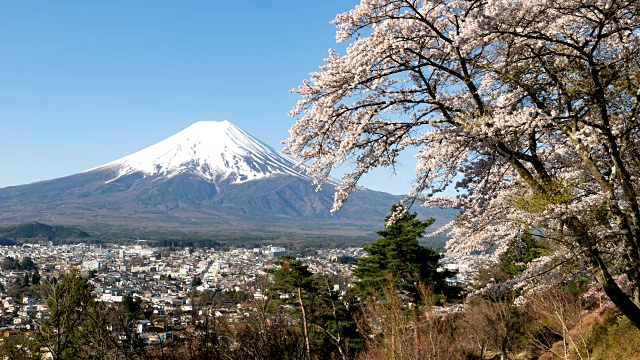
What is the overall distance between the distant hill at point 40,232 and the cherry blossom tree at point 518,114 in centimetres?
19424

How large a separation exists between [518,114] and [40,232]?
208529 millimetres

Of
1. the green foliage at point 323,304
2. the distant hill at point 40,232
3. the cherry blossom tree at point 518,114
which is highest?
the cherry blossom tree at point 518,114

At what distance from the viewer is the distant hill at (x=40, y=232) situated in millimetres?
183050

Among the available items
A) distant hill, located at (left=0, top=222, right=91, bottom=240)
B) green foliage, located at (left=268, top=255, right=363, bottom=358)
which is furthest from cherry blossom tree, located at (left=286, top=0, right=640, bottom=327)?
distant hill, located at (left=0, top=222, right=91, bottom=240)

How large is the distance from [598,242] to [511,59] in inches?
101

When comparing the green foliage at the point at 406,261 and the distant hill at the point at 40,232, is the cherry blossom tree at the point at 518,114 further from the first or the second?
the distant hill at the point at 40,232

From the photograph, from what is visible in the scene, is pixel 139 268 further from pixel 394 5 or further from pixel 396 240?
pixel 394 5

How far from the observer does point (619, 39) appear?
6551mm

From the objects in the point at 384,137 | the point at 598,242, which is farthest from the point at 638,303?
the point at 384,137

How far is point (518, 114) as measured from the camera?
6.10m

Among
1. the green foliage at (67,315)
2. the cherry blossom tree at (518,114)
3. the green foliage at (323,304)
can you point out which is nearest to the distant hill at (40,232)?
the green foliage at (323,304)

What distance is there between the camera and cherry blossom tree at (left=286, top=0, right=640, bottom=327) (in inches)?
247

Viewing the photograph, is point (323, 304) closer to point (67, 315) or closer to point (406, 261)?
point (406, 261)

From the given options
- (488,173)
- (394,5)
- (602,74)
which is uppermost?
(394,5)
